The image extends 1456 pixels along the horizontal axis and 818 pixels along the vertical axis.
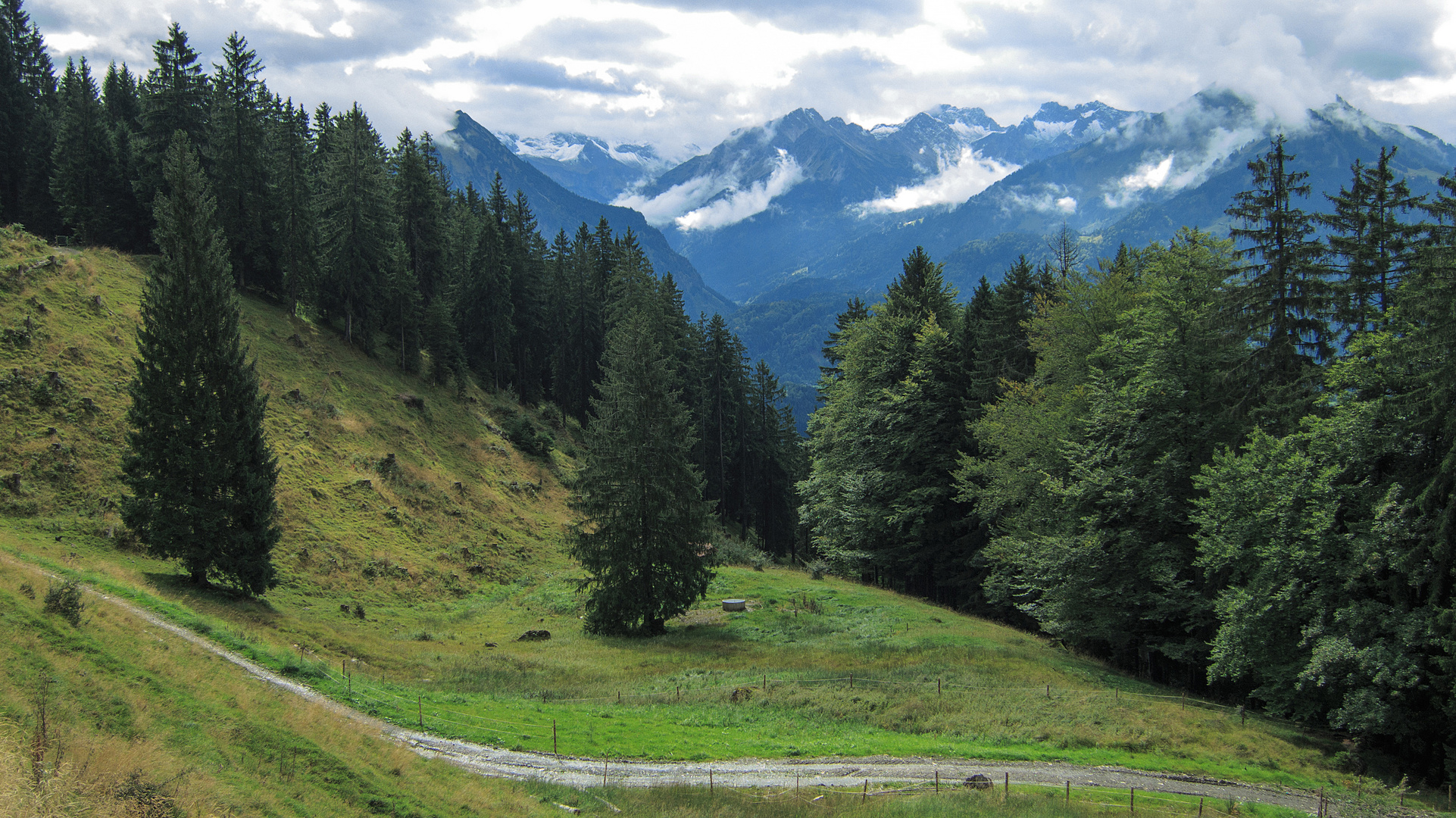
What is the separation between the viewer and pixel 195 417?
26.7 m

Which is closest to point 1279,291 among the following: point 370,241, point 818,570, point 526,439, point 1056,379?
point 1056,379

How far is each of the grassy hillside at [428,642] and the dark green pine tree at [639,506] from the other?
205 centimetres

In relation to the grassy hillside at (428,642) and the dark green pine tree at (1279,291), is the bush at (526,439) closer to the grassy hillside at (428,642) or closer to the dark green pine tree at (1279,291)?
the grassy hillside at (428,642)

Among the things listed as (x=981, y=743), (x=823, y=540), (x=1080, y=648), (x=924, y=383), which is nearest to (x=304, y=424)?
(x=823, y=540)

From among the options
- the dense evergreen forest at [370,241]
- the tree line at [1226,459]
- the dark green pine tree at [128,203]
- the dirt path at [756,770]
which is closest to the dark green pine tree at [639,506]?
the dense evergreen forest at [370,241]

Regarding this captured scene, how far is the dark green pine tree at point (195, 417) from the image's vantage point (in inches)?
1045

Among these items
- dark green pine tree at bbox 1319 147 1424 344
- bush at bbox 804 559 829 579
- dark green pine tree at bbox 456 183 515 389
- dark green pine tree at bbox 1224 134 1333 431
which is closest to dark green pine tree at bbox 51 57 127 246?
dark green pine tree at bbox 456 183 515 389

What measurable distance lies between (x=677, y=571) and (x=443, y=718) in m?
17.6

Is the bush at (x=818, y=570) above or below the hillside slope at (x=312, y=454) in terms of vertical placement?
below

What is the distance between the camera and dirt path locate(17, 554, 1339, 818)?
19406 millimetres

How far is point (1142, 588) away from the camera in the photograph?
33250 mm

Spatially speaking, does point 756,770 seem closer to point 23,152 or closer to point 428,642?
point 428,642

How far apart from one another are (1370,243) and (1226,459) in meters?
9.21

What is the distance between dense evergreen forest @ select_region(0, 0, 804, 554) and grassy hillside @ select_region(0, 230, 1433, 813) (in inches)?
332
